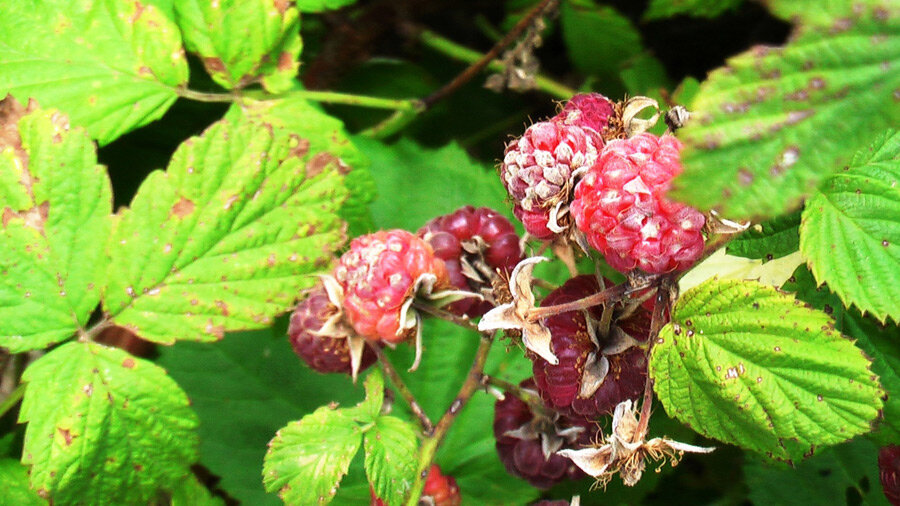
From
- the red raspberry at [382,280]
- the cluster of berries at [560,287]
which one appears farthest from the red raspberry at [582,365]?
the red raspberry at [382,280]

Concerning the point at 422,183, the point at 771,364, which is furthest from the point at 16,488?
the point at 771,364

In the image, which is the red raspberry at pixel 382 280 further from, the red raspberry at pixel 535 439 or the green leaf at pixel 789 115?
the green leaf at pixel 789 115

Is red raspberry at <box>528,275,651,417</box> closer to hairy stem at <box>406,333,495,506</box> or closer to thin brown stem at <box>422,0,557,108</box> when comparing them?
hairy stem at <box>406,333,495,506</box>

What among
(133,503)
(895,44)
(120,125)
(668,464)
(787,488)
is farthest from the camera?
(668,464)

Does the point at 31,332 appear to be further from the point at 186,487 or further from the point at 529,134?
the point at 529,134

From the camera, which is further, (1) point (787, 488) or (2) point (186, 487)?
(1) point (787, 488)

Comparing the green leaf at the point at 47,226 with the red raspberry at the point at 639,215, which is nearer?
the red raspberry at the point at 639,215

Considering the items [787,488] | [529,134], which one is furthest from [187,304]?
[787,488]
